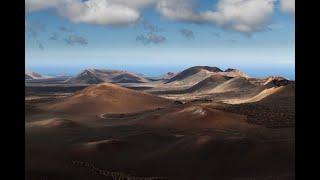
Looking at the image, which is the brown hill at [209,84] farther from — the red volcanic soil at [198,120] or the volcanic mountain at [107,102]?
the red volcanic soil at [198,120]

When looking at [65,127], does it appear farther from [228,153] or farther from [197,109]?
[228,153]

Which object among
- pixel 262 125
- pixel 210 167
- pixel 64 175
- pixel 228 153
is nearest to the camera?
pixel 64 175

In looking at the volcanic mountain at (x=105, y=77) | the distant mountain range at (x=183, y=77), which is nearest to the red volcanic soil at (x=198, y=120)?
the distant mountain range at (x=183, y=77)

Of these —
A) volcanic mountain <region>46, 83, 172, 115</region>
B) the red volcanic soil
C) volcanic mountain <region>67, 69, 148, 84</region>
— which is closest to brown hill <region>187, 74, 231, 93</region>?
volcanic mountain <region>46, 83, 172, 115</region>

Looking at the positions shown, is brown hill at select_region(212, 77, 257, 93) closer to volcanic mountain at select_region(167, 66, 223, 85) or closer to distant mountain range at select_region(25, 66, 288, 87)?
distant mountain range at select_region(25, 66, 288, 87)
